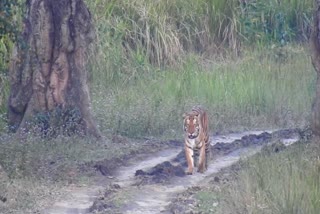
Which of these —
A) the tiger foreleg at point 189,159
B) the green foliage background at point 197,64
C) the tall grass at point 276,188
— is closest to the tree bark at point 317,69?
the tall grass at point 276,188

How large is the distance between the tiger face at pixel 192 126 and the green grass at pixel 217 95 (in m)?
3.22

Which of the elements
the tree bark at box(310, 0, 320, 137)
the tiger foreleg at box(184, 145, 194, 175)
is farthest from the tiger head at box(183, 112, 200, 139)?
the tree bark at box(310, 0, 320, 137)

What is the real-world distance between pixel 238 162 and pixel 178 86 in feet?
21.2

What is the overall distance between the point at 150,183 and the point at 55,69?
3.61 m

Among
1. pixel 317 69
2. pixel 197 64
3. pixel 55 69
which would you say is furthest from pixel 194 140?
pixel 197 64

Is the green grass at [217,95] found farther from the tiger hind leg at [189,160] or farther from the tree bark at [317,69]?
the tree bark at [317,69]

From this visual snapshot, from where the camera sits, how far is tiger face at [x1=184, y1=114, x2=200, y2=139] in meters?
13.0

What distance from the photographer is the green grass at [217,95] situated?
16.7m

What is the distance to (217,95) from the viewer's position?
18969 mm

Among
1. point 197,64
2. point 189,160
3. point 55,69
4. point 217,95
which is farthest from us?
point 197,64

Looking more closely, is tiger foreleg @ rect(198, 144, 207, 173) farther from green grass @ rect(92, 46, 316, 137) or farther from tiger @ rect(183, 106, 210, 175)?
green grass @ rect(92, 46, 316, 137)

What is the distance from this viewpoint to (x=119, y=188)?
12.0 metres

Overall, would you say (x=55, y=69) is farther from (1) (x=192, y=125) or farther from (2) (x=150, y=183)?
(2) (x=150, y=183)

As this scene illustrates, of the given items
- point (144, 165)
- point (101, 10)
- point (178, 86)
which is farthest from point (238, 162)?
point (101, 10)
